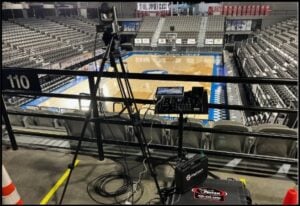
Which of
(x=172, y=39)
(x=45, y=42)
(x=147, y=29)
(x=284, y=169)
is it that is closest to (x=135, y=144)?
(x=284, y=169)

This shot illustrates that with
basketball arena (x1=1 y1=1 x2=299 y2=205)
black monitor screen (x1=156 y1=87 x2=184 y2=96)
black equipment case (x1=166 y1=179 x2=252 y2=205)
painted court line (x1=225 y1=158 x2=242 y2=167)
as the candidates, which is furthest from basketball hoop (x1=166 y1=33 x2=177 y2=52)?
black equipment case (x1=166 y1=179 x2=252 y2=205)

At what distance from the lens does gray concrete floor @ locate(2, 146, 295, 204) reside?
6.16 feet

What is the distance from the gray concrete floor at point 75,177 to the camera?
1.88 meters

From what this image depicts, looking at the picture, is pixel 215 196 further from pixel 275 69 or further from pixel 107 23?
pixel 275 69

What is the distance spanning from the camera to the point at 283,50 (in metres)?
Answer: 9.88

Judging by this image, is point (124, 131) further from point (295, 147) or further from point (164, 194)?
point (295, 147)

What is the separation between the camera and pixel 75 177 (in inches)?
83.0

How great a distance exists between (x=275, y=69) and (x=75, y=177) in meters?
7.27

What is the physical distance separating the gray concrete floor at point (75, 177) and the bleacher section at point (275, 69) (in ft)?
5.34

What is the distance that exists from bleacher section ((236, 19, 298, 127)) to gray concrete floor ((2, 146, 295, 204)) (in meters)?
1.63

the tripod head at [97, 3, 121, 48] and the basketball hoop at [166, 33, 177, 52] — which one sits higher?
the tripod head at [97, 3, 121, 48]

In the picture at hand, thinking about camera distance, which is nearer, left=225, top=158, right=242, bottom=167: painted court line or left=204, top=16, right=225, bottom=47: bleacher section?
left=225, top=158, right=242, bottom=167: painted court line

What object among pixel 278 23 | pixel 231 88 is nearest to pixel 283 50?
pixel 231 88

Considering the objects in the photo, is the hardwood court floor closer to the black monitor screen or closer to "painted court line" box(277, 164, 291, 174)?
the black monitor screen
